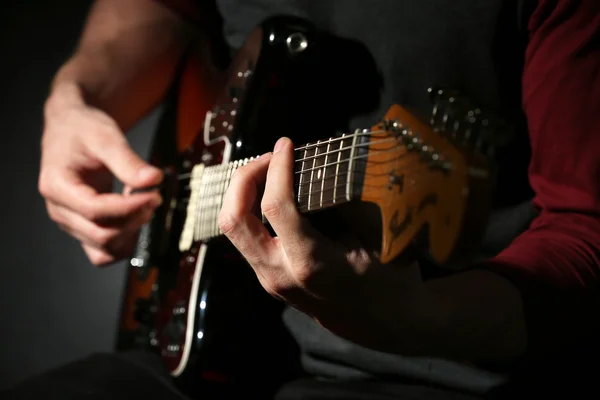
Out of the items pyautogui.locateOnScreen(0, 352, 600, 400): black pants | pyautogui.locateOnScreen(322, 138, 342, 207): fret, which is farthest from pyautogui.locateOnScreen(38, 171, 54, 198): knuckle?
pyautogui.locateOnScreen(322, 138, 342, 207): fret

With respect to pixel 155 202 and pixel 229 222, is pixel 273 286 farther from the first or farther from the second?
pixel 155 202

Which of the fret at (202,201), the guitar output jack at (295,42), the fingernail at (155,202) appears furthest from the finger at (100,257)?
the guitar output jack at (295,42)

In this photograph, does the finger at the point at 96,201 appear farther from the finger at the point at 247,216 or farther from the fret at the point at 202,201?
the finger at the point at 247,216

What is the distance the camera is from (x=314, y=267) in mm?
399

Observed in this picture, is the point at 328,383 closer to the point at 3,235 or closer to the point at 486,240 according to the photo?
Result: the point at 486,240

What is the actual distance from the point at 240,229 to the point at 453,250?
16cm

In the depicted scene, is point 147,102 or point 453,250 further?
point 147,102

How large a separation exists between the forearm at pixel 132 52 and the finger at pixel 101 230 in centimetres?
19

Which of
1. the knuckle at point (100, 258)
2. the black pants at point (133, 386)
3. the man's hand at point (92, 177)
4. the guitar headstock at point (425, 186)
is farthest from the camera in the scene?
the knuckle at point (100, 258)

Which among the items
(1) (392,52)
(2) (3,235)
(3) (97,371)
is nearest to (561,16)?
(1) (392,52)

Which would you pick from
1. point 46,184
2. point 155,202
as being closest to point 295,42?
point 155,202

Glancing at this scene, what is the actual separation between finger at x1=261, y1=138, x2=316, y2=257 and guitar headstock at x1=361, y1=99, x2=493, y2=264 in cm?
5

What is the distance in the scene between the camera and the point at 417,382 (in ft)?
1.80

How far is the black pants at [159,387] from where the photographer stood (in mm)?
493
